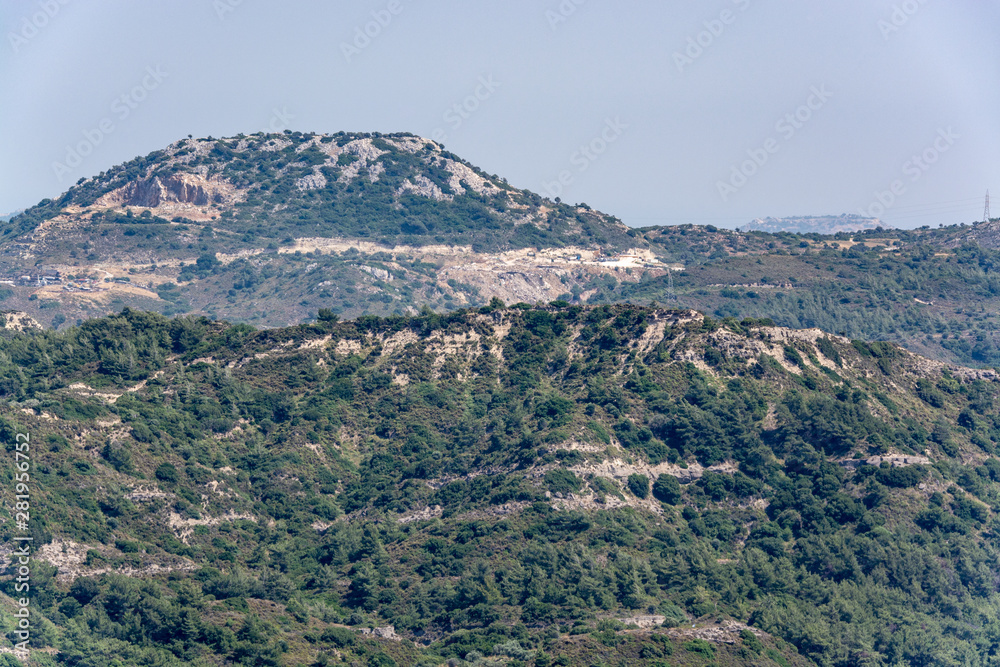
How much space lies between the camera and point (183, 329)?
126m

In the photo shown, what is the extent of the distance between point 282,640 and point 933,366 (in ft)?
258

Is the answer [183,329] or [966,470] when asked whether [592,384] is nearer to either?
[966,470]

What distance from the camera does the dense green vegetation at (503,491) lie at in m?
82.1

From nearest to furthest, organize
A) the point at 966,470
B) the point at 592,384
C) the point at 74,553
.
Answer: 1. the point at 74,553
2. the point at 966,470
3. the point at 592,384

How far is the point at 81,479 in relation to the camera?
9331cm

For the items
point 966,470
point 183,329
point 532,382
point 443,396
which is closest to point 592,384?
point 532,382

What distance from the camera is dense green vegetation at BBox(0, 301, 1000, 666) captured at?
269 feet

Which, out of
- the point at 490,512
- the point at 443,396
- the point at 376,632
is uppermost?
the point at 443,396

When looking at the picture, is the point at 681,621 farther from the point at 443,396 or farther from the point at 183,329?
the point at 183,329

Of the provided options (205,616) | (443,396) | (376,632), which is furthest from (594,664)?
(443,396)

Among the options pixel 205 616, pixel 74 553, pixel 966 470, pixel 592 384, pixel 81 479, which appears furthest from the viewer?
pixel 592 384

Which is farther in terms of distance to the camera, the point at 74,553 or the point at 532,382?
the point at 532,382

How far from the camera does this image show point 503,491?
100m

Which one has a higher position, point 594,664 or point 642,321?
point 642,321
